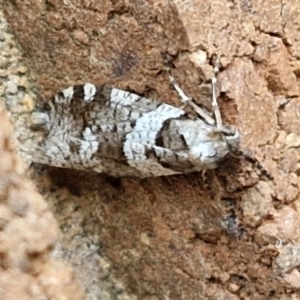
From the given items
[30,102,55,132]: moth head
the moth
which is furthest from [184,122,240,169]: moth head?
[30,102,55,132]: moth head

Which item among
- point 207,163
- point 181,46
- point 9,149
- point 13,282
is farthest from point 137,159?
point 13,282

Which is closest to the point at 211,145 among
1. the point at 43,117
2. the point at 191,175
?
the point at 191,175

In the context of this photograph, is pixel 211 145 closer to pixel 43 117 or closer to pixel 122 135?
pixel 122 135

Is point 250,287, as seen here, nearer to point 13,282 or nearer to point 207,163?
point 207,163

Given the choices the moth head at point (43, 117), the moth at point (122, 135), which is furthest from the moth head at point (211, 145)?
the moth head at point (43, 117)

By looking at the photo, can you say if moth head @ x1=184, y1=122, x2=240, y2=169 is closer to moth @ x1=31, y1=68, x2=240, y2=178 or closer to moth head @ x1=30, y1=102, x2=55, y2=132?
moth @ x1=31, y1=68, x2=240, y2=178

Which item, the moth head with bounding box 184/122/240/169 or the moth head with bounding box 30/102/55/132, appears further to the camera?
the moth head with bounding box 30/102/55/132
